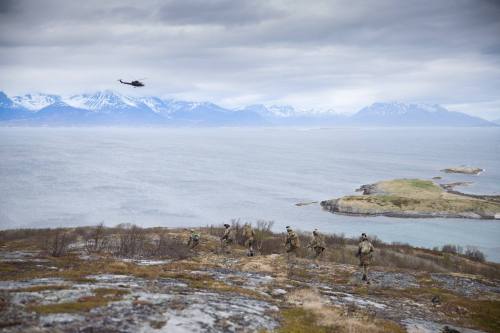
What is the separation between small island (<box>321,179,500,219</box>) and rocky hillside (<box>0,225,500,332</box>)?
7908cm

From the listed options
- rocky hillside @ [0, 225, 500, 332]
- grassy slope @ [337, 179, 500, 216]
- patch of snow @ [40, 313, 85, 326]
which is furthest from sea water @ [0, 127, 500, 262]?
patch of snow @ [40, 313, 85, 326]

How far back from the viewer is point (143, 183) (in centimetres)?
13912

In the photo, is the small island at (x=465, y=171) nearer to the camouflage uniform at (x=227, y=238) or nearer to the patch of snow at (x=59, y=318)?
the camouflage uniform at (x=227, y=238)

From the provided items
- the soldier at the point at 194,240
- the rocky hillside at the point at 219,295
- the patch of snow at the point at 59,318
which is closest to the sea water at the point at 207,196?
the soldier at the point at 194,240

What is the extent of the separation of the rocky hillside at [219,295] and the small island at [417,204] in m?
79.1

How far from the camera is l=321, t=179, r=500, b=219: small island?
10750 centimetres

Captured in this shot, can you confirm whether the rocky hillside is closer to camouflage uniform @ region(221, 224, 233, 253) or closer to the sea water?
camouflage uniform @ region(221, 224, 233, 253)

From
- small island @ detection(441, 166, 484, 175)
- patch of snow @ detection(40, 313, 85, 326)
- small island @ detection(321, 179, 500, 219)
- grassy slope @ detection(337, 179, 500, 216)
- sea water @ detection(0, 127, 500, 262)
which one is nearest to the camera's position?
patch of snow @ detection(40, 313, 85, 326)

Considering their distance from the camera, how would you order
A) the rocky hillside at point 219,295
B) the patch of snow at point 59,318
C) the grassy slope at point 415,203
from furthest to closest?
the grassy slope at point 415,203 < the rocky hillside at point 219,295 < the patch of snow at point 59,318

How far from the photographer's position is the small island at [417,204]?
353 ft

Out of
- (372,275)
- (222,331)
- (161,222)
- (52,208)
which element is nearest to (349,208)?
(161,222)

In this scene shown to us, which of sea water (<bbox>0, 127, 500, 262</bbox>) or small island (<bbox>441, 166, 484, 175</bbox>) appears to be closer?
sea water (<bbox>0, 127, 500, 262</bbox>)

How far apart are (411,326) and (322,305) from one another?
12.1 ft

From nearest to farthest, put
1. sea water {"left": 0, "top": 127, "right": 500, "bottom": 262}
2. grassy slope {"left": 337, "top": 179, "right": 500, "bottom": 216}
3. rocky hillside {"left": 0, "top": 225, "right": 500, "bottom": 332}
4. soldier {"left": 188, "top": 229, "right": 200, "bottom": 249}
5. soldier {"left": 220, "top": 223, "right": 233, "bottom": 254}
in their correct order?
rocky hillside {"left": 0, "top": 225, "right": 500, "bottom": 332}
soldier {"left": 220, "top": 223, "right": 233, "bottom": 254}
soldier {"left": 188, "top": 229, "right": 200, "bottom": 249}
sea water {"left": 0, "top": 127, "right": 500, "bottom": 262}
grassy slope {"left": 337, "top": 179, "right": 500, "bottom": 216}
